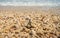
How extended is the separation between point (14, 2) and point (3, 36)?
8423 mm

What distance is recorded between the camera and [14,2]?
11.8 m

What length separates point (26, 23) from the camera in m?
4.16

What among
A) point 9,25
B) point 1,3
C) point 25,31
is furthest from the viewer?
point 1,3

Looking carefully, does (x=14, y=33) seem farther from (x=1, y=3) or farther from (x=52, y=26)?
(x=1, y=3)

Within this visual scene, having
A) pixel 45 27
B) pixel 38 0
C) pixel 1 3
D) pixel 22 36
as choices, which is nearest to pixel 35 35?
pixel 22 36

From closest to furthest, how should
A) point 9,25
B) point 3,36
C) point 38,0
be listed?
point 3,36
point 9,25
point 38,0

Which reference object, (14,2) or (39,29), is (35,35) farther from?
(14,2)

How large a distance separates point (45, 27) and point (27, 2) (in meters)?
7.71

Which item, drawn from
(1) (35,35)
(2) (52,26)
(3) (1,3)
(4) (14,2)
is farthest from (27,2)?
(1) (35,35)

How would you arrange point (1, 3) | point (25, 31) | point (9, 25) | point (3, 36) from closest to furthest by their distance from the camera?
point (3, 36)
point (25, 31)
point (9, 25)
point (1, 3)

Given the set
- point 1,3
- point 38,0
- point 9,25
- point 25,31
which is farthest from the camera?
point 38,0

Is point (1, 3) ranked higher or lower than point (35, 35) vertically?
lower

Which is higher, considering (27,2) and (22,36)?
(22,36)

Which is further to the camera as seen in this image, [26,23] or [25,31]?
[26,23]
